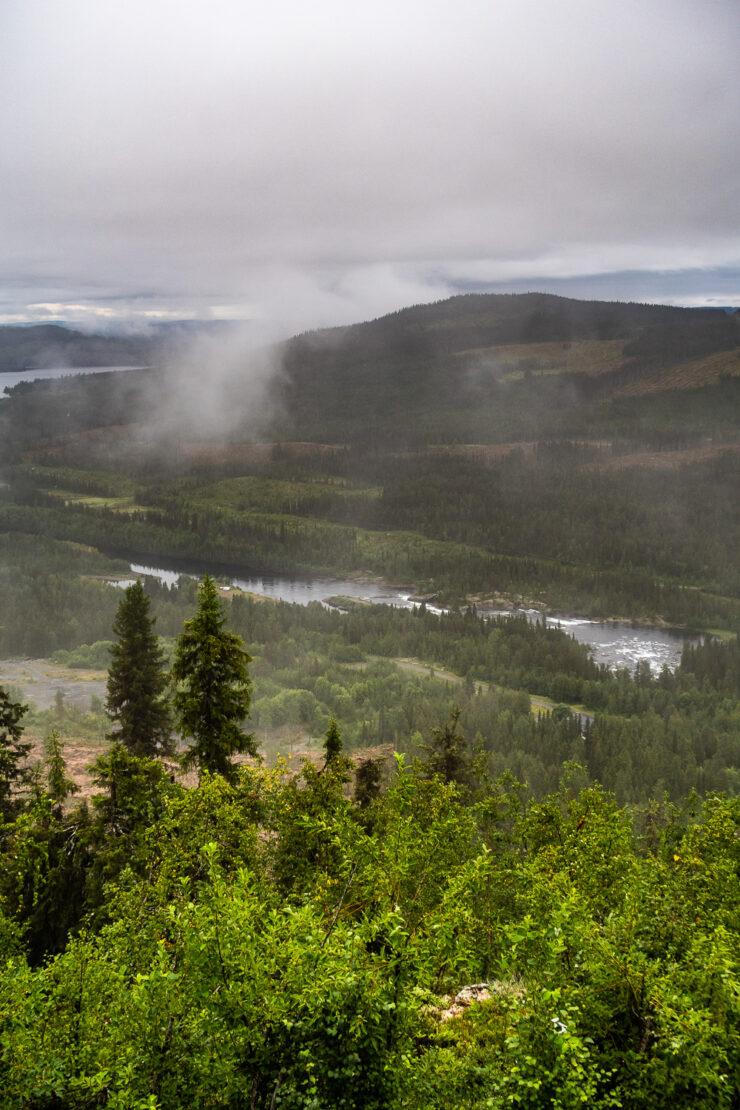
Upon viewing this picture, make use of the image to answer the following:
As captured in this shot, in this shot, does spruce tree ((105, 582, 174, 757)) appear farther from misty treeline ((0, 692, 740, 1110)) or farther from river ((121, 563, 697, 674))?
river ((121, 563, 697, 674))

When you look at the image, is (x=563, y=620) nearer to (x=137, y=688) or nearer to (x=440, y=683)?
(x=440, y=683)

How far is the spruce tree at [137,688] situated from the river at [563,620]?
102796 mm

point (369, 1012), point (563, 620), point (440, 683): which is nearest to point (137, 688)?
point (369, 1012)

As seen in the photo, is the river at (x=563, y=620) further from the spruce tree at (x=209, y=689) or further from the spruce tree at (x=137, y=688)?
the spruce tree at (x=209, y=689)

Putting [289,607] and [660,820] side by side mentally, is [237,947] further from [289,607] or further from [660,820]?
[289,607]

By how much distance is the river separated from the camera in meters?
143

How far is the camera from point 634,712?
104m

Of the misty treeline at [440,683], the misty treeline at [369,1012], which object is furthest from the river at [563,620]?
the misty treeline at [369,1012]

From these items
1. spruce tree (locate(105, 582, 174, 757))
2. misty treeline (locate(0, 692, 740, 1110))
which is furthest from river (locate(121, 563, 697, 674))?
misty treeline (locate(0, 692, 740, 1110))

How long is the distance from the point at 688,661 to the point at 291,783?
12777 centimetres

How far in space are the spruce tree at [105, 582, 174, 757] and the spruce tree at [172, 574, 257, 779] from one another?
323 inches

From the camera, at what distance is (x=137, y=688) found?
3328 cm

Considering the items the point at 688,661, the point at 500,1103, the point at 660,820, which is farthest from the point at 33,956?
the point at 688,661

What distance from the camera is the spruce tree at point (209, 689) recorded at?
24531mm
